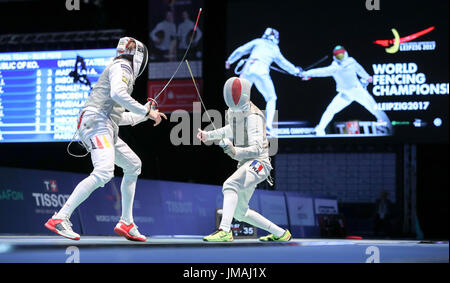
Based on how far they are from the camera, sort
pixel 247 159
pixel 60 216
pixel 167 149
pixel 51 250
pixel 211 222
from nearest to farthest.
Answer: pixel 51 250, pixel 60 216, pixel 247 159, pixel 211 222, pixel 167 149

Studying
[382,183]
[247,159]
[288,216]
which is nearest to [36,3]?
[288,216]

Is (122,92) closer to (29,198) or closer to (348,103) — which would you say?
(29,198)

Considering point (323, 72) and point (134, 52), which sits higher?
point (323, 72)

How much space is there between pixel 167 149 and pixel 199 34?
7.33 ft

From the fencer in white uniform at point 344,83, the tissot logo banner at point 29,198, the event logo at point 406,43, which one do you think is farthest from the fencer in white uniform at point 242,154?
the event logo at point 406,43

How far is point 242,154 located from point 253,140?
142 mm

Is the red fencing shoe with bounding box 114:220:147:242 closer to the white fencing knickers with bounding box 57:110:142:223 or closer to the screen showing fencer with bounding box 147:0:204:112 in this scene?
the white fencing knickers with bounding box 57:110:142:223

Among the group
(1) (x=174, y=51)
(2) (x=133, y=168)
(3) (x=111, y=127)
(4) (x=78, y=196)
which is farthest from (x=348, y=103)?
(4) (x=78, y=196)

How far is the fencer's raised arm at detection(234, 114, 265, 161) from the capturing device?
16.0 ft

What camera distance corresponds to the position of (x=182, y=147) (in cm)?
1169

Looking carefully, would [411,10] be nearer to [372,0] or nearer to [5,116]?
[372,0]

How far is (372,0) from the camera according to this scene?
10.1m

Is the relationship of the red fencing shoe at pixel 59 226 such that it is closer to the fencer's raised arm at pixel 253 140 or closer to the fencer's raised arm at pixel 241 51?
the fencer's raised arm at pixel 253 140

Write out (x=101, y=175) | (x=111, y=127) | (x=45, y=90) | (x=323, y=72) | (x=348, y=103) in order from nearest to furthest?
(x=101, y=175) < (x=111, y=127) < (x=348, y=103) < (x=323, y=72) < (x=45, y=90)
